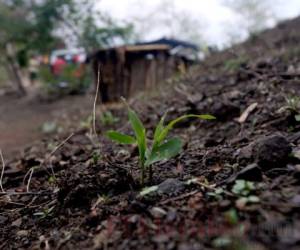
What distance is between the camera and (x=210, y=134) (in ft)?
7.15

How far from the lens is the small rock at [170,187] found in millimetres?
1197

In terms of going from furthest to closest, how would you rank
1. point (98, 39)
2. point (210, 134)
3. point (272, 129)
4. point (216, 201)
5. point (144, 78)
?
point (98, 39)
point (144, 78)
point (210, 134)
point (272, 129)
point (216, 201)

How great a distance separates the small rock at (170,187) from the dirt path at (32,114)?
4203 millimetres

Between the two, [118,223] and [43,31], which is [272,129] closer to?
[118,223]

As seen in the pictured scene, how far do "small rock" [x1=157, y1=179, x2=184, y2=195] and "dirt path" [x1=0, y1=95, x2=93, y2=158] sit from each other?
13.8 ft

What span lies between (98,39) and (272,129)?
8.45m

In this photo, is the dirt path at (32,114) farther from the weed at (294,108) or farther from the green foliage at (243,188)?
the green foliage at (243,188)

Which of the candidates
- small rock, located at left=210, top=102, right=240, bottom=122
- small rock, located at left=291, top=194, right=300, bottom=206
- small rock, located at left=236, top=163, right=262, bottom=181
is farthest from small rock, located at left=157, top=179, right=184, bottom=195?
small rock, located at left=210, top=102, right=240, bottom=122

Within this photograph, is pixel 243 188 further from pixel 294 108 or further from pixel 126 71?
pixel 126 71

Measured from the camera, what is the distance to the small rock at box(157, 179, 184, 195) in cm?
120

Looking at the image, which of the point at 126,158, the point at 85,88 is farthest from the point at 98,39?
the point at 126,158

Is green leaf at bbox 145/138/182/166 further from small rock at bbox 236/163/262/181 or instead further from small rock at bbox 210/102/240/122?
small rock at bbox 210/102/240/122

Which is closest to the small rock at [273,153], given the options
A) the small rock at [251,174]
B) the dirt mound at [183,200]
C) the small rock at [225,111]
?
the dirt mound at [183,200]

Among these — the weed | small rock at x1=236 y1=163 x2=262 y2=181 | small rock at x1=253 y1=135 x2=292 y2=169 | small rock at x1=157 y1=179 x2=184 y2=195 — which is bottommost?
small rock at x1=157 y1=179 x2=184 y2=195
